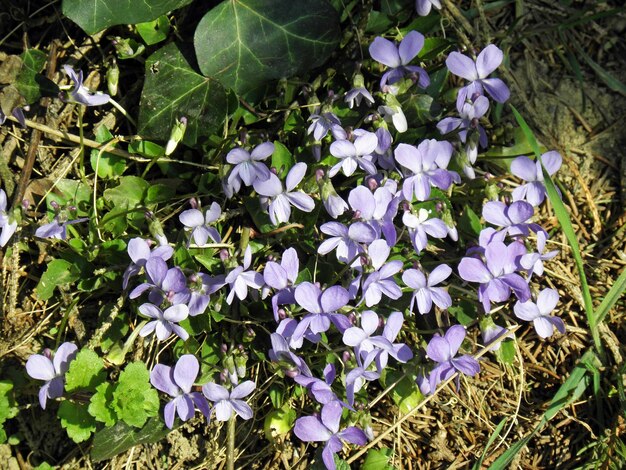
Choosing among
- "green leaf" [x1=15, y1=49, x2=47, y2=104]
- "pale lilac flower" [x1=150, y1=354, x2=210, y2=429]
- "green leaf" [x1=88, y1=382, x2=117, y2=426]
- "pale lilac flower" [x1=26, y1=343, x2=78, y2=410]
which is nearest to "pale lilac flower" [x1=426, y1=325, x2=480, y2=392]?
Result: "pale lilac flower" [x1=150, y1=354, x2=210, y2=429]

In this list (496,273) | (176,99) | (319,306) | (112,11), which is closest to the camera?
(319,306)

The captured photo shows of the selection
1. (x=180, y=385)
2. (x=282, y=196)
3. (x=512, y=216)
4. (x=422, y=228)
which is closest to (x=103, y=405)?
(x=180, y=385)

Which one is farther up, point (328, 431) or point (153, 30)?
A: point (153, 30)

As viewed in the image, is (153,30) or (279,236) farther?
(153,30)

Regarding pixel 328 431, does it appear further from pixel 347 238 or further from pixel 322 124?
pixel 322 124

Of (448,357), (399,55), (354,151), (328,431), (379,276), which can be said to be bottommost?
(328,431)

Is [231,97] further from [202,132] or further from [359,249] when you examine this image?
[359,249]

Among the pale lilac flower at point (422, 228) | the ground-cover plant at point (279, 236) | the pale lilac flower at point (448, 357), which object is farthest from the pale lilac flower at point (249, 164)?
the pale lilac flower at point (448, 357)

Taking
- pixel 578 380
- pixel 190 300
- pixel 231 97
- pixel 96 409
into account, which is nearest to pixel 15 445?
pixel 96 409
